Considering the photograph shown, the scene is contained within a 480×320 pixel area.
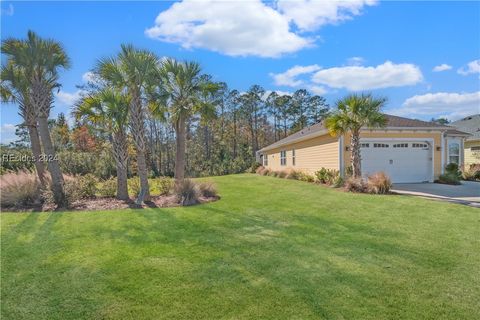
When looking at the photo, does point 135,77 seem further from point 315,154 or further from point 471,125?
point 471,125

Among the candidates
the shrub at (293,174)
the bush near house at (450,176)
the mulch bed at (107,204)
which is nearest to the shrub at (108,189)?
the mulch bed at (107,204)

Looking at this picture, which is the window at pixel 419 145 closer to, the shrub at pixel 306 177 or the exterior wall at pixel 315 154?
the exterior wall at pixel 315 154

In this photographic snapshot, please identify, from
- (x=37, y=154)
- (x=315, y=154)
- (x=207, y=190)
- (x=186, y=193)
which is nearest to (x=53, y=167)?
(x=37, y=154)

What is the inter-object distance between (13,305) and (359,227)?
622 centimetres

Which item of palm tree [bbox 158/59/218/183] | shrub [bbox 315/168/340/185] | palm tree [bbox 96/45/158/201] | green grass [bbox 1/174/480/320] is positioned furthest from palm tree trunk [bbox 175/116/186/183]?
shrub [bbox 315/168/340/185]

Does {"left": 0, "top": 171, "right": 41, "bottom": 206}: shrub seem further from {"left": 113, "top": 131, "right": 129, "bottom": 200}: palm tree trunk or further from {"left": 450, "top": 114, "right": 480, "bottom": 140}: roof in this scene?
{"left": 450, "top": 114, "right": 480, "bottom": 140}: roof

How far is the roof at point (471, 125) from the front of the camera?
22516 mm

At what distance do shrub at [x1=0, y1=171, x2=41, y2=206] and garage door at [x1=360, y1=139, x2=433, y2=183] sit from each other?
13747mm

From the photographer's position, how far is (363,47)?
47.4 feet

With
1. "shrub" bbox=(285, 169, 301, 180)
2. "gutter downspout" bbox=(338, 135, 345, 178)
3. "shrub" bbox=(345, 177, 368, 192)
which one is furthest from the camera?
"shrub" bbox=(285, 169, 301, 180)

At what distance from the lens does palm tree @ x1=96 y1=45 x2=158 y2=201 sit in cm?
988

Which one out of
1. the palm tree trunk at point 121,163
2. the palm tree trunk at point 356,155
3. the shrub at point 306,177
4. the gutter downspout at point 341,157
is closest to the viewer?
the palm tree trunk at point 121,163

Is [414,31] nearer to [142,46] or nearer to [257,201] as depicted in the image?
[257,201]

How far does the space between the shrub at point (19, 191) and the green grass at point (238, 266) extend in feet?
4.38
